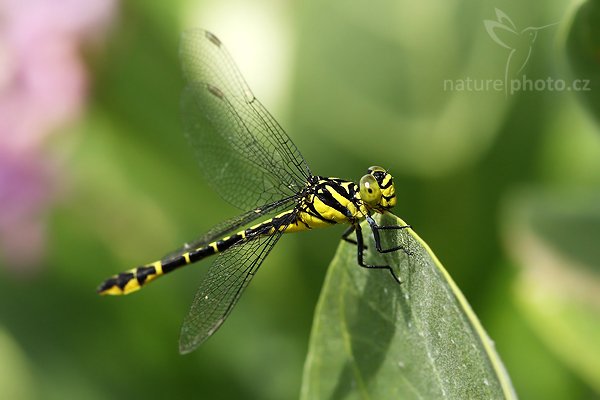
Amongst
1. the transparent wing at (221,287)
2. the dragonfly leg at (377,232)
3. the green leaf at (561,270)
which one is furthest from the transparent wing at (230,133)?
the dragonfly leg at (377,232)

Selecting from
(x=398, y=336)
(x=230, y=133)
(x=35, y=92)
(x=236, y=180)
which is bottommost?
(x=398, y=336)

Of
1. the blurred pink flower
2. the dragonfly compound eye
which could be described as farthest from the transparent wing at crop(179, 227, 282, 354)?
the blurred pink flower

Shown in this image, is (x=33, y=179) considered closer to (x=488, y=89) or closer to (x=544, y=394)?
(x=488, y=89)

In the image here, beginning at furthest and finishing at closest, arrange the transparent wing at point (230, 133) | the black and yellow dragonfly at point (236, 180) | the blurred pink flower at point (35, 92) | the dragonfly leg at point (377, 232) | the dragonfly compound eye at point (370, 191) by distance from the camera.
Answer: the blurred pink flower at point (35, 92) < the transparent wing at point (230, 133) < the black and yellow dragonfly at point (236, 180) < the dragonfly compound eye at point (370, 191) < the dragonfly leg at point (377, 232)

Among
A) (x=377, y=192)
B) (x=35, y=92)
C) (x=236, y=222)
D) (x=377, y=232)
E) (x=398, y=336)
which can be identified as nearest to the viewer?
(x=398, y=336)

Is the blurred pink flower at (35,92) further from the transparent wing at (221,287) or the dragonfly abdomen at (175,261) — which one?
the transparent wing at (221,287)

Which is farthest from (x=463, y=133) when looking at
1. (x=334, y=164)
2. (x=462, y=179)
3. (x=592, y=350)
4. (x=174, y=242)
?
(x=174, y=242)

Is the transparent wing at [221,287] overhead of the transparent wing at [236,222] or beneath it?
beneath

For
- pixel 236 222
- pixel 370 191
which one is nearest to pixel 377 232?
pixel 370 191

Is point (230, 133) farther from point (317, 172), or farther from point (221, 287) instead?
point (221, 287)
